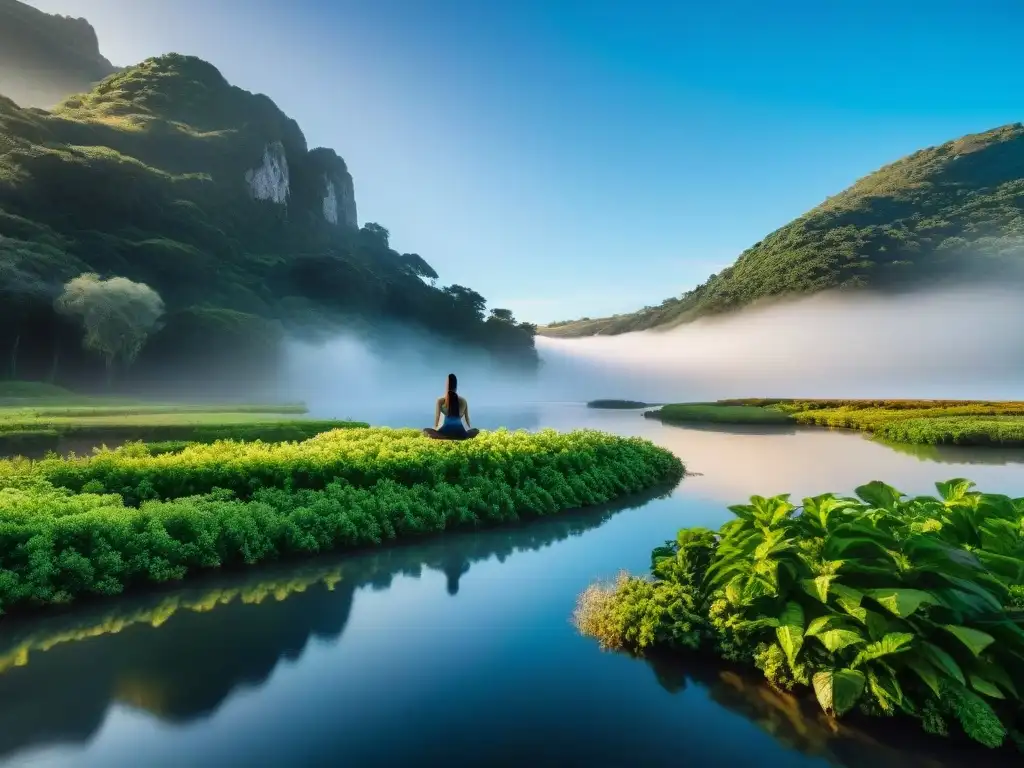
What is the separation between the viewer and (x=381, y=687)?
4.50m

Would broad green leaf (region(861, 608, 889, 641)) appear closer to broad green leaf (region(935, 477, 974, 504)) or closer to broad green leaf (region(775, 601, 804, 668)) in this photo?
broad green leaf (region(775, 601, 804, 668))

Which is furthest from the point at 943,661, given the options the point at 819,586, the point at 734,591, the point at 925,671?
the point at 734,591

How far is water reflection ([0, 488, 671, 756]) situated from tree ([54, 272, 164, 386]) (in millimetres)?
43663

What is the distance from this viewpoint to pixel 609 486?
12.0 m

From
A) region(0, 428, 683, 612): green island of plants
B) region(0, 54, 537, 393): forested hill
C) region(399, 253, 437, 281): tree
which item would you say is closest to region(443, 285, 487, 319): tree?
region(0, 54, 537, 393): forested hill

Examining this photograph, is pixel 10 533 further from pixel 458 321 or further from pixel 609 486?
pixel 458 321

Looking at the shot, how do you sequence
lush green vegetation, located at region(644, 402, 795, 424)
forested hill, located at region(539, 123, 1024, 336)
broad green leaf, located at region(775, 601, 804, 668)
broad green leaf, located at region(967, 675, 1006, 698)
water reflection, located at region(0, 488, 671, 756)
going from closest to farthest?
broad green leaf, located at region(967, 675, 1006, 698) < broad green leaf, located at region(775, 601, 804, 668) < water reflection, located at region(0, 488, 671, 756) < lush green vegetation, located at region(644, 402, 795, 424) < forested hill, located at region(539, 123, 1024, 336)

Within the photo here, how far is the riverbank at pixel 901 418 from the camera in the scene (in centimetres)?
2175

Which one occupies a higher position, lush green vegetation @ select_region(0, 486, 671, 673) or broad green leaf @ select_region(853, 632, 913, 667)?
broad green leaf @ select_region(853, 632, 913, 667)

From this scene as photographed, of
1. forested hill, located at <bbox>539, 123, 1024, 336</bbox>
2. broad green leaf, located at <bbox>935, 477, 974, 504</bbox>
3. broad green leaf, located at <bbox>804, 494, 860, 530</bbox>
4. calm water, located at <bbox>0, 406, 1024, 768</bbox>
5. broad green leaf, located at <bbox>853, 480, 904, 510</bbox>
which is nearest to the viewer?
calm water, located at <bbox>0, 406, 1024, 768</bbox>

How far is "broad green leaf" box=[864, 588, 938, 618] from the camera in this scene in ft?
11.4

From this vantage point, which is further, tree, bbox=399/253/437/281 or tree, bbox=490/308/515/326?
tree, bbox=399/253/437/281

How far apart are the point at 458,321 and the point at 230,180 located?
138ft

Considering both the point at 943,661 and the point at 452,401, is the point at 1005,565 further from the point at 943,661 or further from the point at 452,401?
the point at 452,401
